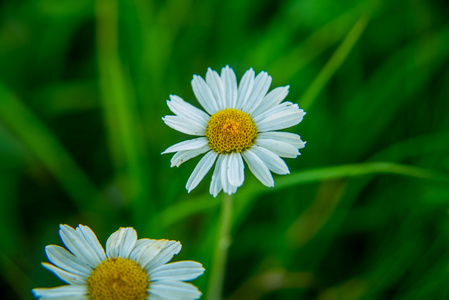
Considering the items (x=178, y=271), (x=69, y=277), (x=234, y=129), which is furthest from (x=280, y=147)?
(x=69, y=277)

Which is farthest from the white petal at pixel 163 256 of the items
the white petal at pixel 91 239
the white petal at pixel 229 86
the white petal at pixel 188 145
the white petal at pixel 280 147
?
the white petal at pixel 229 86

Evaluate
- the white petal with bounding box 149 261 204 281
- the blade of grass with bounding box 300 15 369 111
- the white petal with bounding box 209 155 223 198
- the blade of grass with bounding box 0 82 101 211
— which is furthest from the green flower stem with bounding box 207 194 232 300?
the blade of grass with bounding box 0 82 101 211

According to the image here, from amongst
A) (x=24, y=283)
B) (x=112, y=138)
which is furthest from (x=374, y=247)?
(x=24, y=283)

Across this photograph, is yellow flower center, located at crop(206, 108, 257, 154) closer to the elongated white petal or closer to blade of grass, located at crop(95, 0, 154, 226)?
the elongated white petal

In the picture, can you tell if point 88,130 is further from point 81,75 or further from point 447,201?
point 447,201

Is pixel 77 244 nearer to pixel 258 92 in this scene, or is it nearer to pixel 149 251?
pixel 149 251
